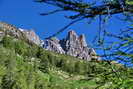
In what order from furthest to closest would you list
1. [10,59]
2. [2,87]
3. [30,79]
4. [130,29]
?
1. [10,59]
2. [30,79]
3. [2,87]
4. [130,29]

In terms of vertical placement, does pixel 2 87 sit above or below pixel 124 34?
below

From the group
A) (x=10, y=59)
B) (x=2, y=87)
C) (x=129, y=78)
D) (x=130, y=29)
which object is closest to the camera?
(x=129, y=78)

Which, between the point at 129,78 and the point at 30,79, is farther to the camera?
the point at 30,79

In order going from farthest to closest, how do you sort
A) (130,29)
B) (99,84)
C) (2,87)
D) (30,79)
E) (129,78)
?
1. (30,79)
2. (2,87)
3. (99,84)
4. (130,29)
5. (129,78)

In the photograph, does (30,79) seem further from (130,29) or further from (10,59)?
(130,29)

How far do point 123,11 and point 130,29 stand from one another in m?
0.19

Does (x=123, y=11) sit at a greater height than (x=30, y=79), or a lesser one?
greater

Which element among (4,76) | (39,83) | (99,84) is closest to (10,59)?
(39,83)

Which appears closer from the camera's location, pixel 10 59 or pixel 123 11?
pixel 123 11

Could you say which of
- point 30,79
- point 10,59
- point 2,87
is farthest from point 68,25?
point 10,59

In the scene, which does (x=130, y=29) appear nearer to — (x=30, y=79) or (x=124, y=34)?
(x=124, y=34)

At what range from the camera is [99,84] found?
110 inches

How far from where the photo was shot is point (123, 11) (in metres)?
2.47

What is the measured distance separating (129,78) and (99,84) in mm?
406
